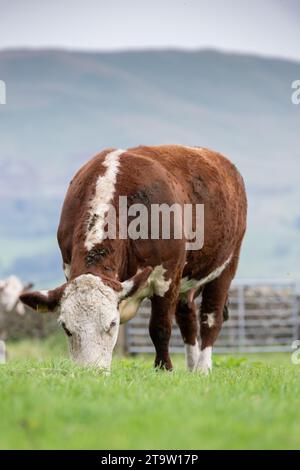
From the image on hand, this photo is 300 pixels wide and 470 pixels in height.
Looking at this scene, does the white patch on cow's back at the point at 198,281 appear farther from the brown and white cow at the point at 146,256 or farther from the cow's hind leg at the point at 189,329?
the cow's hind leg at the point at 189,329

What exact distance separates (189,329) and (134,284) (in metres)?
3.15

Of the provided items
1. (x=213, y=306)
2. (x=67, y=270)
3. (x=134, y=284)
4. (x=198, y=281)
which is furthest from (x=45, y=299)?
(x=213, y=306)

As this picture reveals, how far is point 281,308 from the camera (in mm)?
26375

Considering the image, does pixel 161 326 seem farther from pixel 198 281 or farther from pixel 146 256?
pixel 198 281

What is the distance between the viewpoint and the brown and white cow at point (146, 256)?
8383 mm

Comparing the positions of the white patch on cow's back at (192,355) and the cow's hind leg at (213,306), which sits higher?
the cow's hind leg at (213,306)

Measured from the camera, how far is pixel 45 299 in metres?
8.63

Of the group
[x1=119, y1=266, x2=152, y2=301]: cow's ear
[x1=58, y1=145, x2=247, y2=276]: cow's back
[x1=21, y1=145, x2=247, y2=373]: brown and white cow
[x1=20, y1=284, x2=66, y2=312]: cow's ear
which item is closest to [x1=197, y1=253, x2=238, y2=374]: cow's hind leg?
[x1=21, y1=145, x2=247, y2=373]: brown and white cow

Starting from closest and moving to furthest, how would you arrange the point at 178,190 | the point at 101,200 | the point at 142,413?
the point at 142,413
the point at 101,200
the point at 178,190

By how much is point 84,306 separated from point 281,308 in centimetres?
1862

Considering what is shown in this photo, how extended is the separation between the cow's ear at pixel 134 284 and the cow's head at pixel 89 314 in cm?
4

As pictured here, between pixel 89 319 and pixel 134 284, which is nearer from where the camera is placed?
pixel 89 319

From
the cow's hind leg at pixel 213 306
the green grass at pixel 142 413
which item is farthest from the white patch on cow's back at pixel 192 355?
the green grass at pixel 142 413
